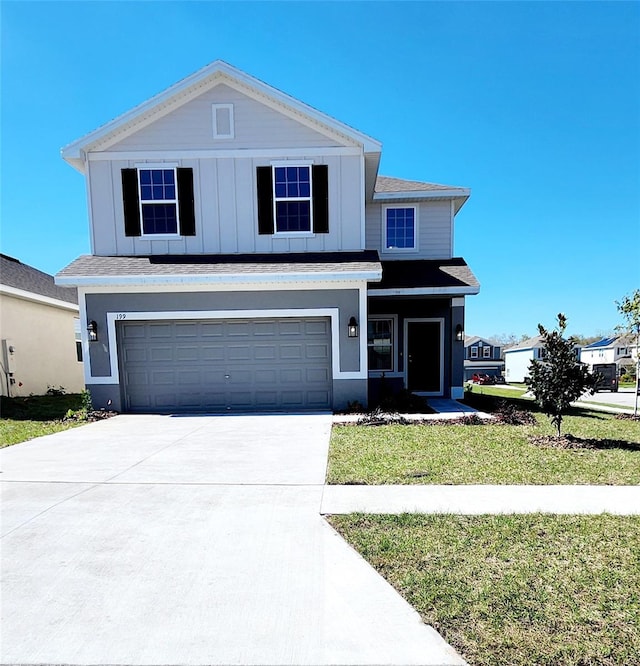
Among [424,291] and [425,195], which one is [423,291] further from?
[425,195]

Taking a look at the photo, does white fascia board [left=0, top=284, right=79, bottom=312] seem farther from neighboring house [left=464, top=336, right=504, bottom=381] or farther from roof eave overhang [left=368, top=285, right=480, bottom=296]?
neighboring house [left=464, top=336, right=504, bottom=381]

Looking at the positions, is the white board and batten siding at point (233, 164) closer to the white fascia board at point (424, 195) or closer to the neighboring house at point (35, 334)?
the white fascia board at point (424, 195)

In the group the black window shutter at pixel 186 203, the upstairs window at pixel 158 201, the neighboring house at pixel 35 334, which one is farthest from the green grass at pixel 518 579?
the neighboring house at pixel 35 334

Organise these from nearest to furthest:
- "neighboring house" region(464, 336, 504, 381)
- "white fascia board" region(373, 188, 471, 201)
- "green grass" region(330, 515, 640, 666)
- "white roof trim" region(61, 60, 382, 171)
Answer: "green grass" region(330, 515, 640, 666) → "white roof trim" region(61, 60, 382, 171) → "white fascia board" region(373, 188, 471, 201) → "neighboring house" region(464, 336, 504, 381)

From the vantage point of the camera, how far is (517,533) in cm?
317

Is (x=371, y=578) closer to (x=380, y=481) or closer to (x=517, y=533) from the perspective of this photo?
(x=517, y=533)

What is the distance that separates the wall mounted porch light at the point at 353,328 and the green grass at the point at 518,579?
5.48 m

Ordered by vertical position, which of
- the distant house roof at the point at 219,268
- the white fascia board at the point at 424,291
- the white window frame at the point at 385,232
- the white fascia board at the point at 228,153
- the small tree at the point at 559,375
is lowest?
the small tree at the point at 559,375

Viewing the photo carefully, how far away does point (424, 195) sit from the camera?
1108 cm

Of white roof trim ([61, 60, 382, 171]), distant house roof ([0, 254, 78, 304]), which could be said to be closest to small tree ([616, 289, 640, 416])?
white roof trim ([61, 60, 382, 171])

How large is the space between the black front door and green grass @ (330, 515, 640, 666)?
785 centimetres

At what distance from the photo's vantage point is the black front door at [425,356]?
36.8 ft

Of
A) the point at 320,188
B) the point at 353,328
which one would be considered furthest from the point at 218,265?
the point at 353,328

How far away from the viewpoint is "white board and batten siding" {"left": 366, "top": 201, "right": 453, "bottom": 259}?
11.4 metres
